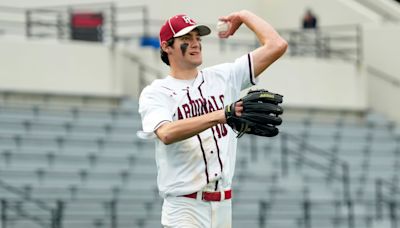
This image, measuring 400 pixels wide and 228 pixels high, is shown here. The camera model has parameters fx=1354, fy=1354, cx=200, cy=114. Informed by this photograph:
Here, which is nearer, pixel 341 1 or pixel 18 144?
pixel 18 144

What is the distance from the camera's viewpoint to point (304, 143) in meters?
22.6

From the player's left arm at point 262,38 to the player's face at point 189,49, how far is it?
20 centimetres

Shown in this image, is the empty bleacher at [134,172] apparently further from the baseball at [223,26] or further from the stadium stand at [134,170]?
the baseball at [223,26]

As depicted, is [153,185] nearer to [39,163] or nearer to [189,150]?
[39,163]

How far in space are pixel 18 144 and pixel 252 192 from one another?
11.1ft

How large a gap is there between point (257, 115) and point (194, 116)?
24.0 inches

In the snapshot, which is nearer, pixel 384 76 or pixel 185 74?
pixel 185 74

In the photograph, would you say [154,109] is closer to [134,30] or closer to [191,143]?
[191,143]

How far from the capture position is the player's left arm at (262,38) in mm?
8443

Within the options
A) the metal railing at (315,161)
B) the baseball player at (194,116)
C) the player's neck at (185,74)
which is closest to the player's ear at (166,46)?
the baseball player at (194,116)

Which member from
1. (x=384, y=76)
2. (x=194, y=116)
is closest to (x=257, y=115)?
(x=194, y=116)

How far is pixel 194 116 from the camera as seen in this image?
8.39 m

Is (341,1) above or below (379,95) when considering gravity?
above

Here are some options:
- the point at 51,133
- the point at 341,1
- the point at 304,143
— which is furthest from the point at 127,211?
the point at 341,1
